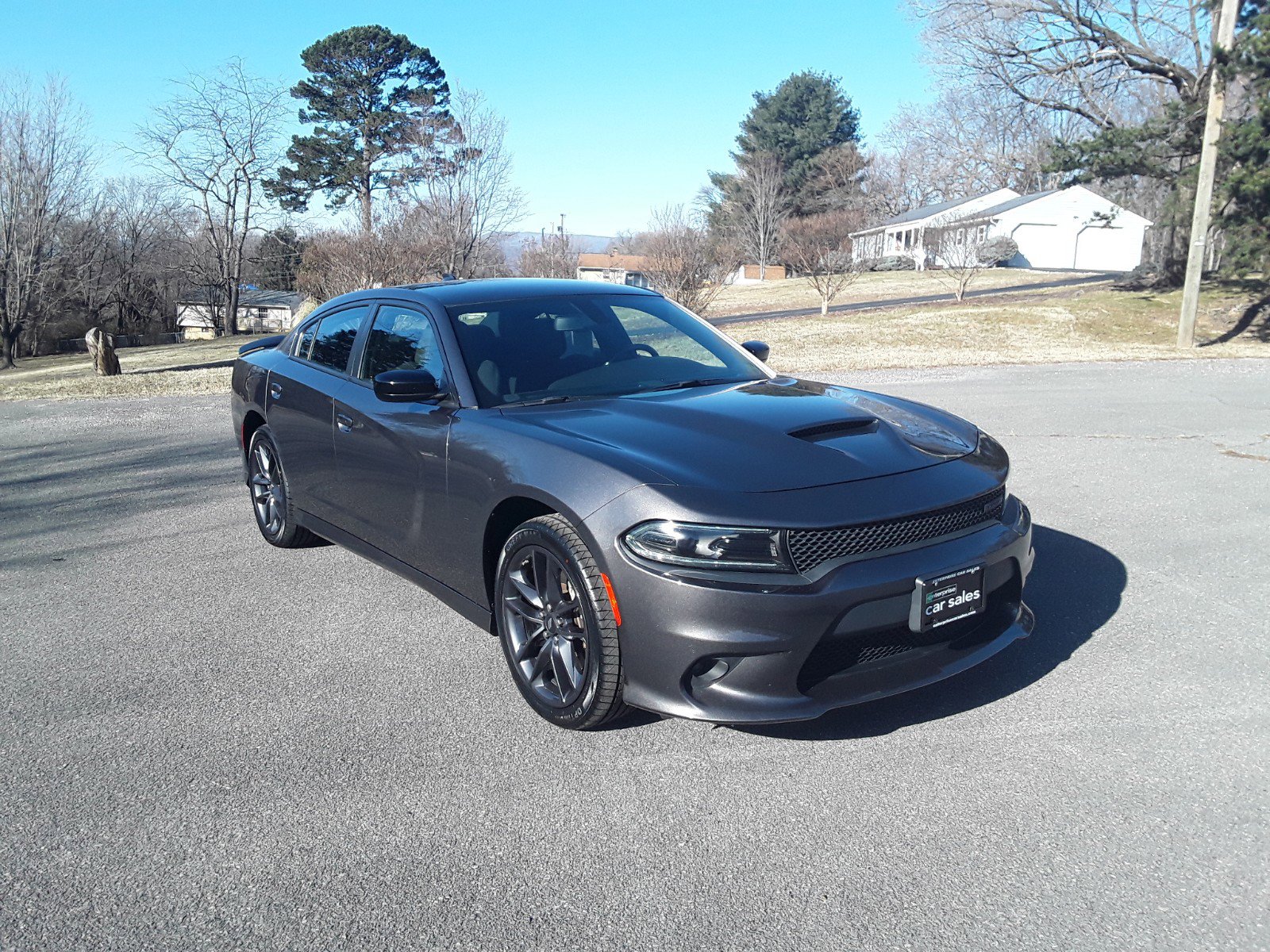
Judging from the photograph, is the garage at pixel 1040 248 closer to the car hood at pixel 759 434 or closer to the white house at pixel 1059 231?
the white house at pixel 1059 231

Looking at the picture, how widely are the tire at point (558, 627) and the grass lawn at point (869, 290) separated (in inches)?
1150

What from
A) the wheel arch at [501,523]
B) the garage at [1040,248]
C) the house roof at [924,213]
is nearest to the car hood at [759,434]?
the wheel arch at [501,523]

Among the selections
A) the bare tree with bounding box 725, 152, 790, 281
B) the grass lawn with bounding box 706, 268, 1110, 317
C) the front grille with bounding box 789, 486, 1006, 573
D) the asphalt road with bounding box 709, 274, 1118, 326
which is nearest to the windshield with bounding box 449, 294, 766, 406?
the front grille with bounding box 789, 486, 1006, 573

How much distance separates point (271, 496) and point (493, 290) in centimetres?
207

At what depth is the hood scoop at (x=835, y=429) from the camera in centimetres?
352

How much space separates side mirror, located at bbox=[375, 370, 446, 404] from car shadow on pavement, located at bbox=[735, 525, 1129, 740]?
184 centimetres

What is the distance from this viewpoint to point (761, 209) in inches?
2493

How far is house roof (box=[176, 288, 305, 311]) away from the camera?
176ft

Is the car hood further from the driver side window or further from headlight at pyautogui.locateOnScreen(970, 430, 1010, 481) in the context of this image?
the driver side window

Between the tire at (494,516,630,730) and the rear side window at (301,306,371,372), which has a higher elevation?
the rear side window at (301,306,371,372)

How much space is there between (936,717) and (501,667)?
1.74m

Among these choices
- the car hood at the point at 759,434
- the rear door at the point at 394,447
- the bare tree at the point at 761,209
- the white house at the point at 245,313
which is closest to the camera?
the car hood at the point at 759,434

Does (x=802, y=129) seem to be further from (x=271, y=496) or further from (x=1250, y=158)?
(x=271, y=496)

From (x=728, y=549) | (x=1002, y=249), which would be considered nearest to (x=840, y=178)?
(x=1002, y=249)
